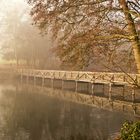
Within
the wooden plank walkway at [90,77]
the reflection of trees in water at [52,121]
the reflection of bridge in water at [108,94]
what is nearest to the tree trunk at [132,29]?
the reflection of bridge in water at [108,94]

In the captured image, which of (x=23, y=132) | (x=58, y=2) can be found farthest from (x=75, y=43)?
(x=23, y=132)

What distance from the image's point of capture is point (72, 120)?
69.7 ft

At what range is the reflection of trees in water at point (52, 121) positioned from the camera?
17.2 meters

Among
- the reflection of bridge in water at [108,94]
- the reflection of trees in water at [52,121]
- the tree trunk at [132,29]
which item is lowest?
the reflection of trees in water at [52,121]

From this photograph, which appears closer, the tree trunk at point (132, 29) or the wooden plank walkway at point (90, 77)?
the tree trunk at point (132, 29)

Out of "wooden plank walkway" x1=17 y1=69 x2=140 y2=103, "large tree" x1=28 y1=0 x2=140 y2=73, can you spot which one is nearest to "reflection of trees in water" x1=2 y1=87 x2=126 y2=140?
"wooden plank walkway" x1=17 y1=69 x2=140 y2=103

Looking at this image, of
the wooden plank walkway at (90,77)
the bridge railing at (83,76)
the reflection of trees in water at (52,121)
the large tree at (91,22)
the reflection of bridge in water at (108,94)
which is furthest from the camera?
the bridge railing at (83,76)

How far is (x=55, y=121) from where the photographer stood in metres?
20.8

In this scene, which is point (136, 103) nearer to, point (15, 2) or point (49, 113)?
point (49, 113)

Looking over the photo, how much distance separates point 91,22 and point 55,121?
12.7 metres

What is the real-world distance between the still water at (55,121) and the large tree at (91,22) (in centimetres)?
855

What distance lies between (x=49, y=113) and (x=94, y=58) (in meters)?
15.6

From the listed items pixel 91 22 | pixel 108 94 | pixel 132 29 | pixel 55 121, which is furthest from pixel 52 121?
pixel 108 94

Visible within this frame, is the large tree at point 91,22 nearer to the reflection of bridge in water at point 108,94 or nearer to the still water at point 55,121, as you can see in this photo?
the reflection of bridge in water at point 108,94
